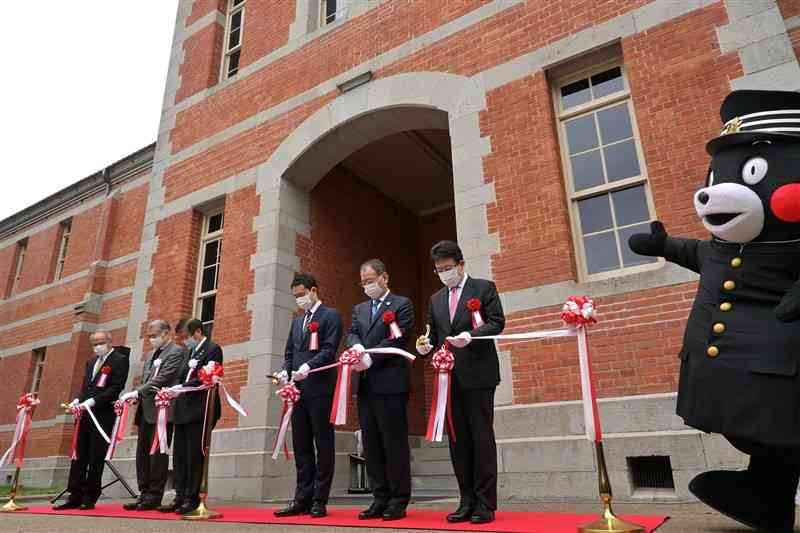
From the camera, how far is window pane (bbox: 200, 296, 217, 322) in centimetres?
884

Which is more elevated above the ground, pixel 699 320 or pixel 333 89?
pixel 333 89

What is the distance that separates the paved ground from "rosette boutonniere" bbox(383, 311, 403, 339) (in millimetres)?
1362

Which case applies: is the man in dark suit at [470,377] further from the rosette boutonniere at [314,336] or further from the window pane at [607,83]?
the window pane at [607,83]

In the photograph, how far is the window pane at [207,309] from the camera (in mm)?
8836

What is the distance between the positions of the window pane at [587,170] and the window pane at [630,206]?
28cm

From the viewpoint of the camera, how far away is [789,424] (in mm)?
2242

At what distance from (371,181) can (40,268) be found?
10.5 metres

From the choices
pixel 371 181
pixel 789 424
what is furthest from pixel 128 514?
pixel 371 181

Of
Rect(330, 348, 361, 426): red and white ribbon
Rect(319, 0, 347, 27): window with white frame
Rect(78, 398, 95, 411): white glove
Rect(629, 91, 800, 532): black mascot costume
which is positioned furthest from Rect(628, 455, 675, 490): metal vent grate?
Rect(319, 0, 347, 27): window with white frame

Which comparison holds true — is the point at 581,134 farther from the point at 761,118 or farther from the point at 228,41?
the point at 228,41

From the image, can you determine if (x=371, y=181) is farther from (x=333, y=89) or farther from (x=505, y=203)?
(x=505, y=203)

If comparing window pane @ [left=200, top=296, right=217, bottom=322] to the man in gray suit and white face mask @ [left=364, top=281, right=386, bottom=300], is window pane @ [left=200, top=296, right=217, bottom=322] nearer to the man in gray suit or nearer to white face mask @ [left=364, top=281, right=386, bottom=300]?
the man in gray suit

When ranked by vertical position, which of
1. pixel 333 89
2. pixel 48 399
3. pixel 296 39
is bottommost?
pixel 48 399

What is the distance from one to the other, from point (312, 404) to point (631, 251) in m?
3.38
